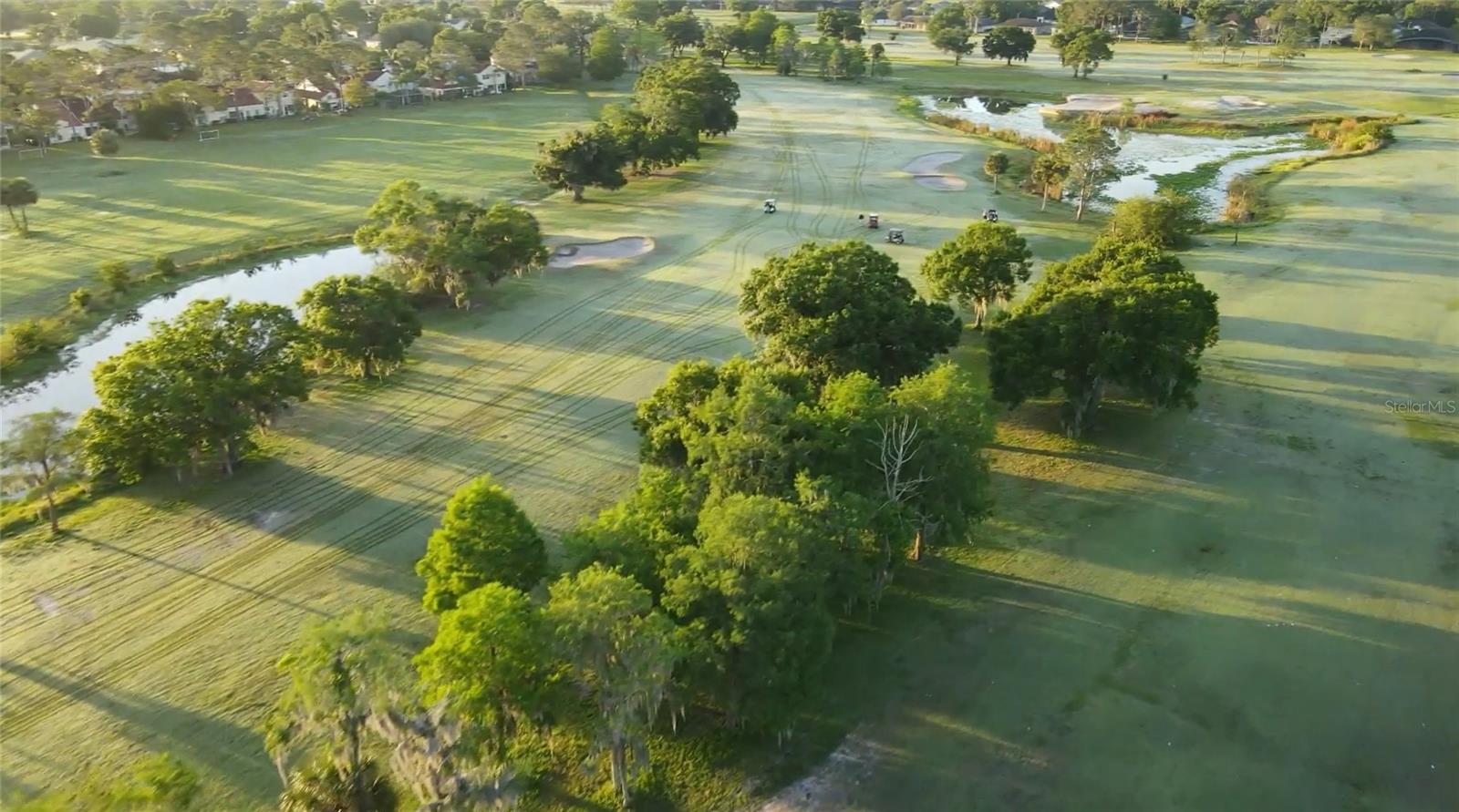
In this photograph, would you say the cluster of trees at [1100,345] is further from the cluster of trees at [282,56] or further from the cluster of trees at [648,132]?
the cluster of trees at [282,56]

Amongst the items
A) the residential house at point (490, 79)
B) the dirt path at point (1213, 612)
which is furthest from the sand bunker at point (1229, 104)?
the residential house at point (490, 79)

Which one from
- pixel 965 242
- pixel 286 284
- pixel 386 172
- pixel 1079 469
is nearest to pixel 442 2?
pixel 386 172

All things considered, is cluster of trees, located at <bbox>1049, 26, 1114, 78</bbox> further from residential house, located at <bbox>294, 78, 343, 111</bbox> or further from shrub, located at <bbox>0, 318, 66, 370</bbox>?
shrub, located at <bbox>0, 318, 66, 370</bbox>

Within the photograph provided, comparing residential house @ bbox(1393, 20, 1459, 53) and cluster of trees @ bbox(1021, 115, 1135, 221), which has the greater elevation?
residential house @ bbox(1393, 20, 1459, 53)

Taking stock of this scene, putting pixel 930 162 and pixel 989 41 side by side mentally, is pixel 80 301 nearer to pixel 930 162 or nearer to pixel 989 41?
pixel 930 162

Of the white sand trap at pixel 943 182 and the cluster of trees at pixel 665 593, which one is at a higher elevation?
the white sand trap at pixel 943 182

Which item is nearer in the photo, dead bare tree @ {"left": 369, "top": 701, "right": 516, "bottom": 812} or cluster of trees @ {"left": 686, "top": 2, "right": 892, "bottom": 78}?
dead bare tree @ {"left": 369, "top": 701, "right": 516, "bottom": 812}

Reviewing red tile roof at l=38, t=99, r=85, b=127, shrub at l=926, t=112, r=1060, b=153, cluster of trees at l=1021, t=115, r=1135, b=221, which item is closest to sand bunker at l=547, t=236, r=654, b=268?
cluster of trees at l=1021, t=115, r=1135, b=221
